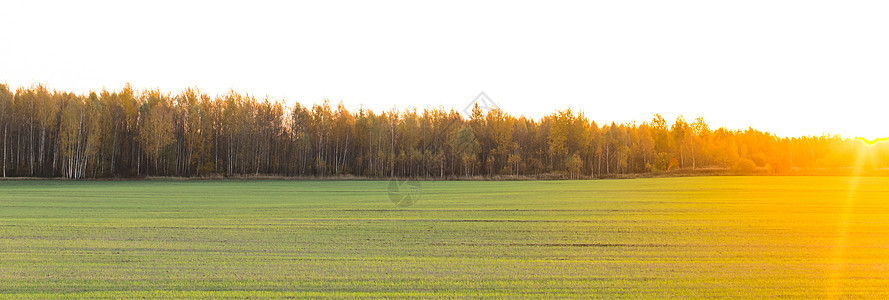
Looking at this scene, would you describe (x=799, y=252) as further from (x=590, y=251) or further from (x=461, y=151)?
(x=461, y=151)

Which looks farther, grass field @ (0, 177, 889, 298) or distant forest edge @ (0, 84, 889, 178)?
distant forest edge @ (0, 84, 889, 178)

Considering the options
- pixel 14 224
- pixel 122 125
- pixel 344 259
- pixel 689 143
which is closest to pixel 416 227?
pixel 344 259

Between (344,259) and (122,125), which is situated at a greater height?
(122,125)

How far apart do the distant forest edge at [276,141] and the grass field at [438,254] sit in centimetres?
4478

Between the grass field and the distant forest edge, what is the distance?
147 ft

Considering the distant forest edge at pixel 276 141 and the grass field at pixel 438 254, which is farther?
the distant forest edge at pixel 276 141

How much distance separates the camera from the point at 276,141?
67250 mm

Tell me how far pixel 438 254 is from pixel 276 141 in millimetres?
60553

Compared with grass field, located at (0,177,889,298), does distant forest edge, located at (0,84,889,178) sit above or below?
above

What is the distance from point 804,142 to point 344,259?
13161 centimetres

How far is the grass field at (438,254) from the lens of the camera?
7.29m

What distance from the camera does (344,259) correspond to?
9211 mm

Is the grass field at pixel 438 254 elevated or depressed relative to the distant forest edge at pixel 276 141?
depressed

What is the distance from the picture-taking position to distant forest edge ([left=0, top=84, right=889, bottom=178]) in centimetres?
5678
